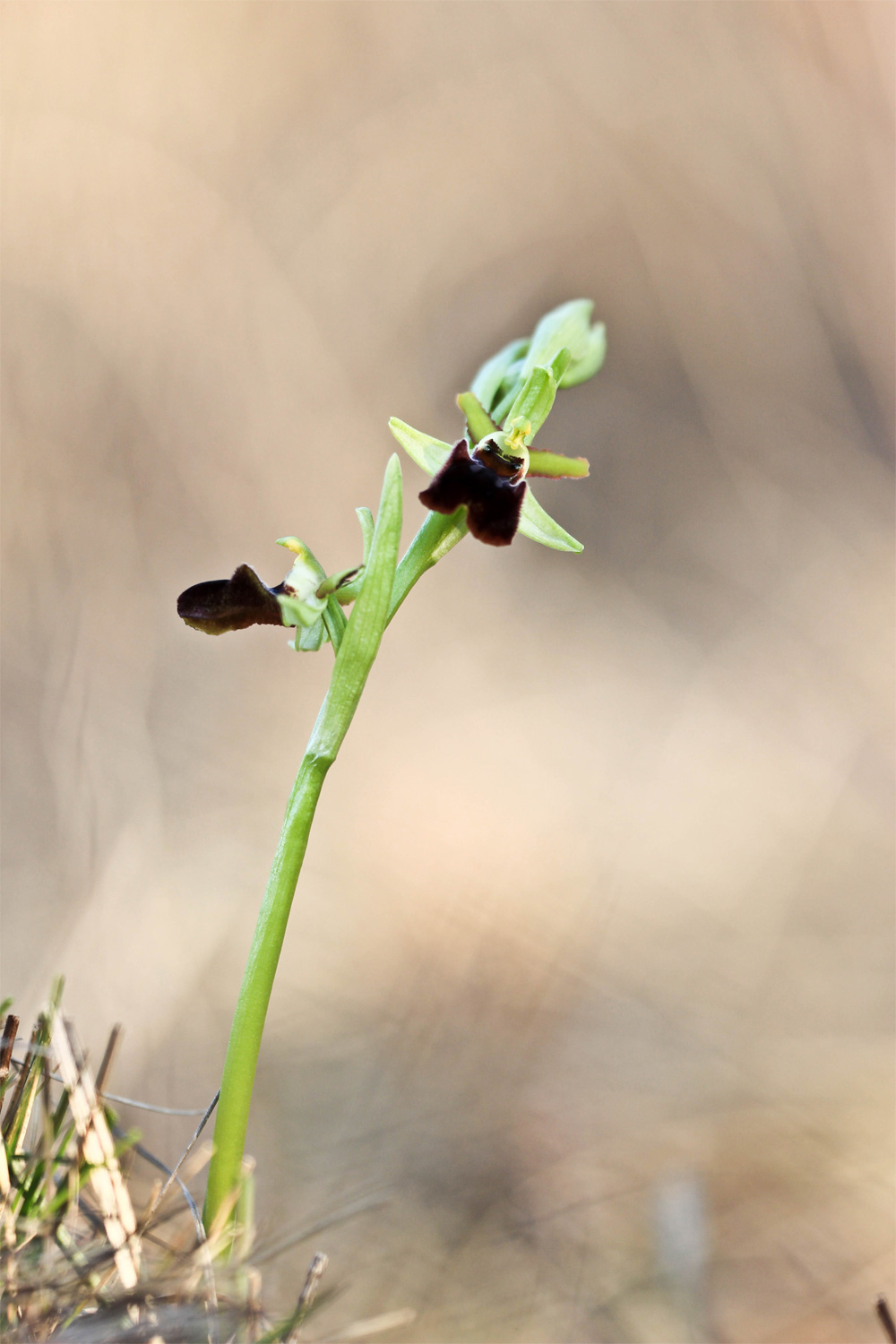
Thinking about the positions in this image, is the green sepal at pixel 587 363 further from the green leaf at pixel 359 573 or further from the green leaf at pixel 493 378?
the green leaf at pixel 359 573

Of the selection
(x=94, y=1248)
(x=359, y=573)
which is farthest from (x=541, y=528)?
(x=94, y=1248)

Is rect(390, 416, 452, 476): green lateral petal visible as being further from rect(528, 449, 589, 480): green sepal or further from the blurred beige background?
the blurred beige background

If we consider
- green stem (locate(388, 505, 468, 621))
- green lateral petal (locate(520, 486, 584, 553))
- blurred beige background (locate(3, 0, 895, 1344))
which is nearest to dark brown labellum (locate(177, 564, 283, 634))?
green stem (locate(388, 505, 468, 621))

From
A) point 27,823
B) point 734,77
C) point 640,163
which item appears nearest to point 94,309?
point 27,823

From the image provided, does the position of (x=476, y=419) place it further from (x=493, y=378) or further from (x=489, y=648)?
(x=489, y=648)

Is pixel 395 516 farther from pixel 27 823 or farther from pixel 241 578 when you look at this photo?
pixel 27 823

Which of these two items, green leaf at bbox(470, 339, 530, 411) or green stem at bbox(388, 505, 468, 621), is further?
green leaf at bbox(470, 339, 530, 411)
